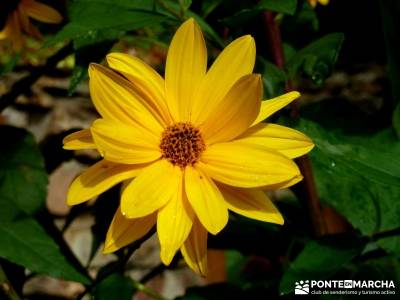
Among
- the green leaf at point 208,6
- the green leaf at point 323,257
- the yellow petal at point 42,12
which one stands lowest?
the green leaf at point 323,257

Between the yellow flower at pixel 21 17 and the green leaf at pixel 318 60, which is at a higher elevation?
the yellow flower at pixel 21 17

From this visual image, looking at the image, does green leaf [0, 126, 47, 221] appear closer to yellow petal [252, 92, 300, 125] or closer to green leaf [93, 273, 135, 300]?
green leaf [93, 273, 135, 300]

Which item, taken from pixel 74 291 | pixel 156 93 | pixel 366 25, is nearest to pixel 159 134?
pixel 156 93

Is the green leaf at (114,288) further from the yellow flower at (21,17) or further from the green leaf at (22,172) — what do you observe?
the yellow flower at (21,17)

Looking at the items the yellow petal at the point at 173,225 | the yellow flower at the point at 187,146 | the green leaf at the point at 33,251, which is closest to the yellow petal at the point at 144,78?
the yellow flower at the point at 187,146

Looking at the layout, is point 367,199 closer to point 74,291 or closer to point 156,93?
point 156,93
